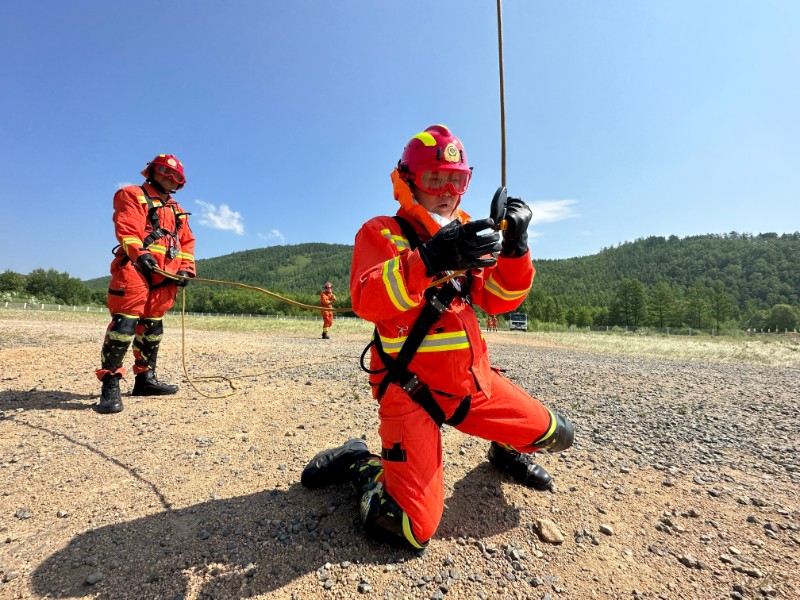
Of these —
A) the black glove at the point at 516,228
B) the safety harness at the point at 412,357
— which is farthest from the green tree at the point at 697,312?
the safety harness at the point at 412,357

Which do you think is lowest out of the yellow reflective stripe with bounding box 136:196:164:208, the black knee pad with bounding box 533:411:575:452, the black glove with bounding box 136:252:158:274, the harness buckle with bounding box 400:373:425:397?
the black knee pad with bounding box 533:411:575:452

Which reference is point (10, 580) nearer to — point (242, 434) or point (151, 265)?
point (242, 434)

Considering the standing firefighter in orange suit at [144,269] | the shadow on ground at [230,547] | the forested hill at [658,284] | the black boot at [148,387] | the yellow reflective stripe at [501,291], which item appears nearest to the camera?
the shadow on ground at [230,547]

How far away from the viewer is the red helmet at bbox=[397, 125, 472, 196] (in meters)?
2.84

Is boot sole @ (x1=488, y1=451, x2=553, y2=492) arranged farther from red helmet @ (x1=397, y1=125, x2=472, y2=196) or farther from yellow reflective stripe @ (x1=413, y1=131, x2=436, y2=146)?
yellow reflective stripe @ (x1=413, y1=131, x2=436, y2=146)

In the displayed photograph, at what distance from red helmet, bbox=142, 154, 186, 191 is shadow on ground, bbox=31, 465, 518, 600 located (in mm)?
4437

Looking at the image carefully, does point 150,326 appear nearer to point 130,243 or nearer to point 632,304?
point 130,243

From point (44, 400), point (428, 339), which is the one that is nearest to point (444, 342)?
point (428, 339)

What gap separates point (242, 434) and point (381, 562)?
2.49 m

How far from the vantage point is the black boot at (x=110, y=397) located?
4699 millimetres

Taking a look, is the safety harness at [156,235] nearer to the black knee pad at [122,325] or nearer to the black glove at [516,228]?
the black knee pad at [122,325]

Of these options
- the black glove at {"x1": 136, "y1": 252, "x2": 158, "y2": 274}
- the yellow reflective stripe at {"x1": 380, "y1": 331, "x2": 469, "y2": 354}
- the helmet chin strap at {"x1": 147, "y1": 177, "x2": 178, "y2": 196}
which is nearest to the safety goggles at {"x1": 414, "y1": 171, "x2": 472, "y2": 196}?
the yellow reflective stripe at {"x1": 380, "y1": 331, "x2": 469, "y2": 354}

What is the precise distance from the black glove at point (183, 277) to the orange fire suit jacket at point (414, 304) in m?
3.73

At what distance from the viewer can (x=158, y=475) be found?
128 inches
